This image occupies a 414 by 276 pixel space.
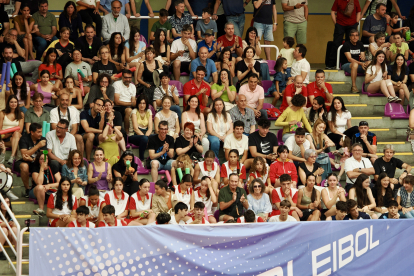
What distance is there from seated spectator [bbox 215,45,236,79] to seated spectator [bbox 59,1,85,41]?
324 cm

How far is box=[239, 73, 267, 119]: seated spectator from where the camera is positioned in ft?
43.2

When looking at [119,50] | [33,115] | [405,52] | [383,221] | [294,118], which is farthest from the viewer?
[405,52]

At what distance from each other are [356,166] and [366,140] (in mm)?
788

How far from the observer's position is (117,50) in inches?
550

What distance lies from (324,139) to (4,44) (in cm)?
701

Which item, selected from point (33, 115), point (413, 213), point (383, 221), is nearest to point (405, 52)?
point (413, 213)

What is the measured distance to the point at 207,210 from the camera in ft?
36.0

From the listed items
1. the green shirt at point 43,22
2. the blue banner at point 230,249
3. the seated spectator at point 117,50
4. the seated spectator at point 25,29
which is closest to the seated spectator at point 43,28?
the green shirt at point 43,22

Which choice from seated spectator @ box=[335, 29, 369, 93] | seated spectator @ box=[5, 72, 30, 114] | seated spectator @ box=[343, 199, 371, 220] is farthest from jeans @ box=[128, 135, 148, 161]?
seated spectator @ box=[335, 29, 369, 93]

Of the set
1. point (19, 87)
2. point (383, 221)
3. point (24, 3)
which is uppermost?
point (24, 3)

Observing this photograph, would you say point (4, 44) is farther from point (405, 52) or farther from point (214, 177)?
point (405, 52)

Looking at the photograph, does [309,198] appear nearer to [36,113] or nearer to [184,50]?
[184,50]

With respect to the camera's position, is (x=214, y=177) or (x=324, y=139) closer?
(x=214, y=177)

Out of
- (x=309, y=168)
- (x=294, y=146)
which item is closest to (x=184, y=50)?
(x=294, y=146)
